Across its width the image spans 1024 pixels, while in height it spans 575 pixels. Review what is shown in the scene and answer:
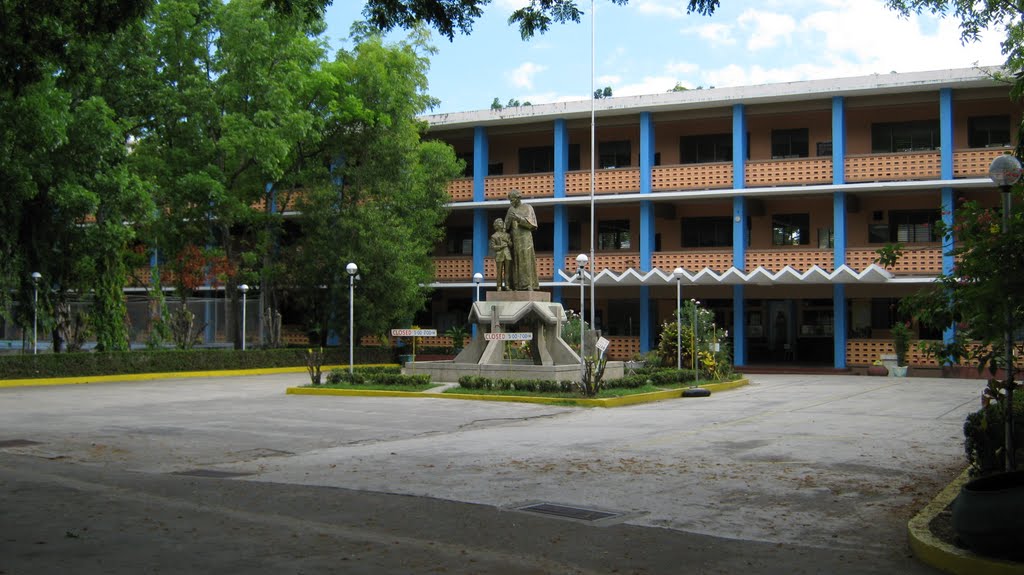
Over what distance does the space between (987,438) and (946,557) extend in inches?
114

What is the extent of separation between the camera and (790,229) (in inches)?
1430

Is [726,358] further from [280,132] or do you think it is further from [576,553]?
[576,553]

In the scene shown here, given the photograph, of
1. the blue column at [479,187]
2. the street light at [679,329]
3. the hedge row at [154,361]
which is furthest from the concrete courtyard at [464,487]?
the blue column at [479,187]

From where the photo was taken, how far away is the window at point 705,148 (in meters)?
36.9

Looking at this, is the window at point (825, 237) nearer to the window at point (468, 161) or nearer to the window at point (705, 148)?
the window at point (705, 148)

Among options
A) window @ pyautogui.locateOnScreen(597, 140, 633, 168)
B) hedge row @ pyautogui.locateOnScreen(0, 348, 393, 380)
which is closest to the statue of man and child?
hedge row @ pyautogui.locateOnScreen(0, 348, 393, 380)

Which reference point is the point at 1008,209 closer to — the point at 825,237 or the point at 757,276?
the point at 757,276

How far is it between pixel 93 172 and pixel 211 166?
4.92m

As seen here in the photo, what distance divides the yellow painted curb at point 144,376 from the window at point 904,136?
20.9 meters

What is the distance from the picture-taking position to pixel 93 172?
2669 cm

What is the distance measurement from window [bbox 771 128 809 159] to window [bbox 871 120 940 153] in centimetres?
242

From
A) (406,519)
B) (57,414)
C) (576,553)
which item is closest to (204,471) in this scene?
(406,519)

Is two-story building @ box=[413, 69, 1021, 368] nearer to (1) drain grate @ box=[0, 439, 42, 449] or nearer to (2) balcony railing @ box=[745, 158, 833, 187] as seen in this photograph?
(2) balcony railing @ box=[745, 158, 833, 187]

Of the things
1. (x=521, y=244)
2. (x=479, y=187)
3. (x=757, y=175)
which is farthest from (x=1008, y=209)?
(x=479, y=187)
